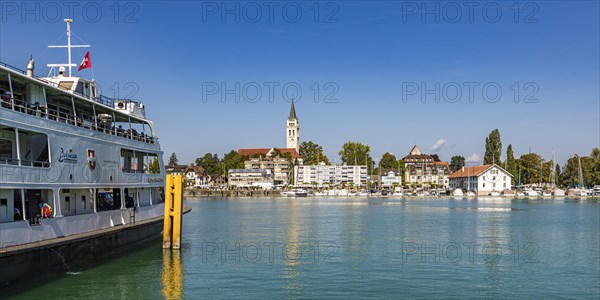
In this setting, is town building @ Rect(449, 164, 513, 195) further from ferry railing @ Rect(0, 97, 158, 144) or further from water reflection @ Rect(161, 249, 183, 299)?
water reflection @ Rect(161, 249, 183, 299)

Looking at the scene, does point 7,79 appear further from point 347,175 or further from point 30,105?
point 347,175

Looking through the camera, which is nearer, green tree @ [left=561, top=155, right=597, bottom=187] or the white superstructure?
the white superstructure

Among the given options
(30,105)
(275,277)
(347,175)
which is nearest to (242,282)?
(275,277)

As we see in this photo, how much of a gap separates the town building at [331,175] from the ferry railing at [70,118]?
15874 cm

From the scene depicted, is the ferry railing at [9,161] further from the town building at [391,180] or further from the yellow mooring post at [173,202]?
the town building at [391,180]

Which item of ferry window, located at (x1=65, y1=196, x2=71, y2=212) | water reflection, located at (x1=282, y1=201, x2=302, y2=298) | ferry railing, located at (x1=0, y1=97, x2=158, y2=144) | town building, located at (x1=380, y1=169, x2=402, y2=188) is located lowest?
town building, located at (x1=380, y1=169, x2=402, y2=188)

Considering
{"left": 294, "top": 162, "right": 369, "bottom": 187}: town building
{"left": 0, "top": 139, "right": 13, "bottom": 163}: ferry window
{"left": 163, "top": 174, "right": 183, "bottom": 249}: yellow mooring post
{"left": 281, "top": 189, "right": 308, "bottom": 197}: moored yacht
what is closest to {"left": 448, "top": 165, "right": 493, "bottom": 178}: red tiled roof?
{"left": 294, "top": 162, "right": 369, "bottom": 187}: town building

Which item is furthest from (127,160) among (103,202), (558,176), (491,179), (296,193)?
(558,176)

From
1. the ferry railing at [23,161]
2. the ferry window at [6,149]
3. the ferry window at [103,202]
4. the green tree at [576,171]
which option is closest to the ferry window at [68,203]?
the ferry railing at [23,161]

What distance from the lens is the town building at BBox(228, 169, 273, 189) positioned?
621 feet

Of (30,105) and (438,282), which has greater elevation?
(30,105)

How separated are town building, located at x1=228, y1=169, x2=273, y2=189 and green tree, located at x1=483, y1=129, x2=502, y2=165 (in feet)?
259

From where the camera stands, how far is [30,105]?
22203 mm

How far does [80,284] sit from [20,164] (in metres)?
6.04
